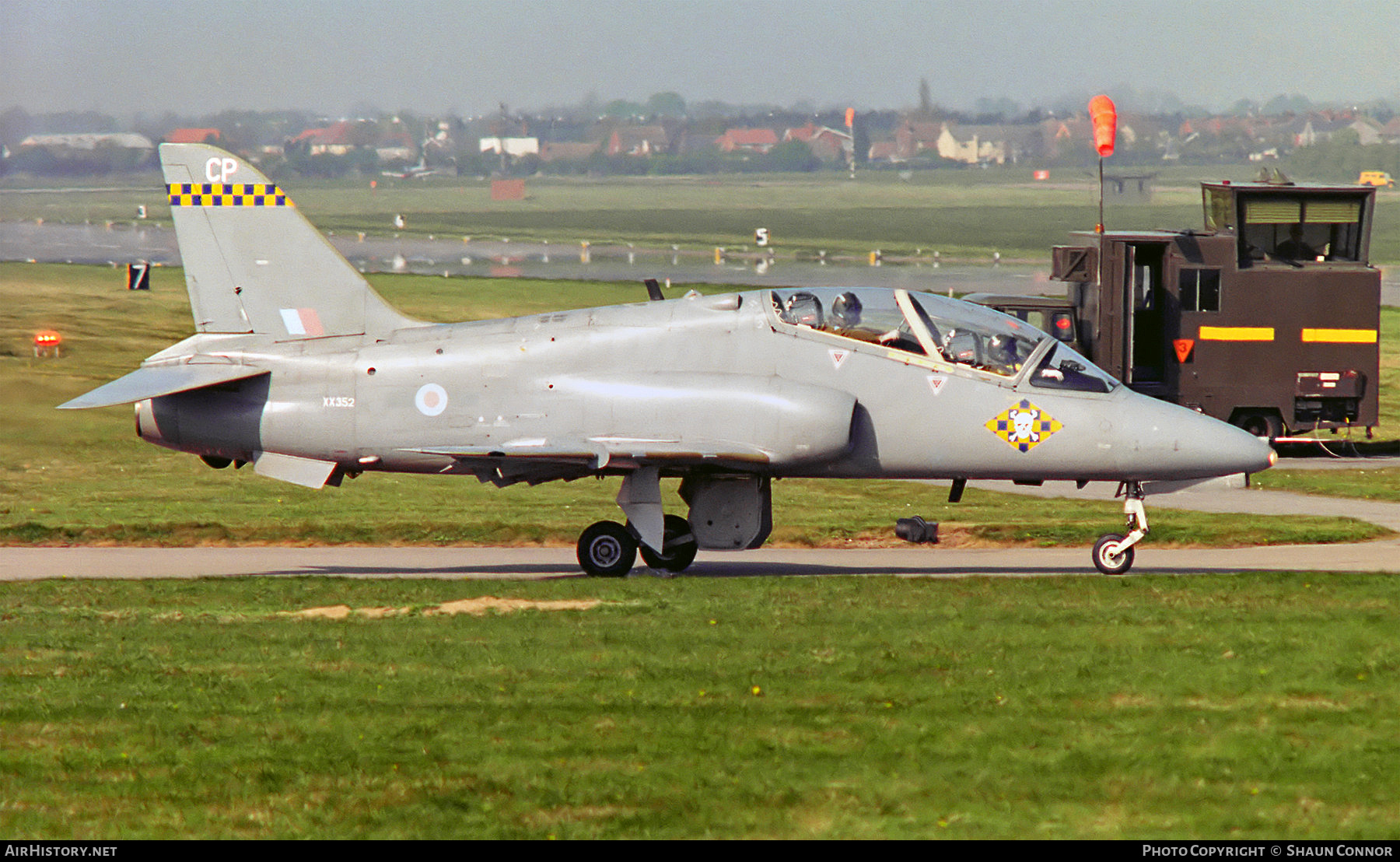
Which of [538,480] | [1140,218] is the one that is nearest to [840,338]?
[538,480]

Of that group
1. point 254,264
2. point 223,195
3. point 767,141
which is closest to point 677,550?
point 254,264

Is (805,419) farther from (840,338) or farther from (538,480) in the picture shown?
(538,480)

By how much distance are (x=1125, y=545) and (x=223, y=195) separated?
34.6 feet

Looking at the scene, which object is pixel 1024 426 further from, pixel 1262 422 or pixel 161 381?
pixel 1262 422

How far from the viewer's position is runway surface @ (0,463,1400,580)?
1698 centimetres

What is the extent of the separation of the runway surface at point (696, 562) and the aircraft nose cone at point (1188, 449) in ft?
1.47

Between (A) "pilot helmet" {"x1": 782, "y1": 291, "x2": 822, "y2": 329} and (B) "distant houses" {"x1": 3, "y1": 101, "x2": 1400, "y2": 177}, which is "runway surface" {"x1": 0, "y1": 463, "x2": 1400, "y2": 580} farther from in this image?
(B) "distant houses" {"x1": 3, "y1": 101, "x2": 1400, "y2": 177}

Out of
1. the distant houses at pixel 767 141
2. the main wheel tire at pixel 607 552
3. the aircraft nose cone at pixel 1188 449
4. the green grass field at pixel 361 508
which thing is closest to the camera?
the aircraft nose cone at pixel 1188 449

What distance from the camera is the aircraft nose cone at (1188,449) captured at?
15.5 m

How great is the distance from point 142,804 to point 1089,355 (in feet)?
73.3

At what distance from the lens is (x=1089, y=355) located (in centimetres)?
2798

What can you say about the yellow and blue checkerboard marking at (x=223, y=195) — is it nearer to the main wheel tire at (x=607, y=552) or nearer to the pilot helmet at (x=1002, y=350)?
the main wheel tire at (x=607, y=552)

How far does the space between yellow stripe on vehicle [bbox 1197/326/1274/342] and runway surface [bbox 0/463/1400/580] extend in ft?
24.5

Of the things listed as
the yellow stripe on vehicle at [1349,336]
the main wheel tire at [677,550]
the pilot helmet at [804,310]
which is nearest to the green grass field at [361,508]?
the main wheel tire at [677,550]
